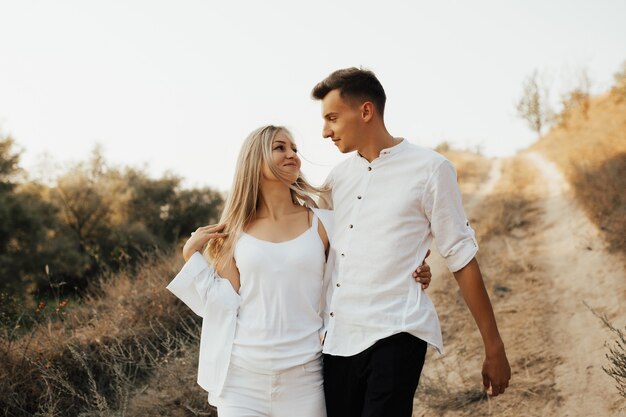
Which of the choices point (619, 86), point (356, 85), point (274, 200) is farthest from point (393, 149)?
point (619, 86)

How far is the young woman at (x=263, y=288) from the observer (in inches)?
115

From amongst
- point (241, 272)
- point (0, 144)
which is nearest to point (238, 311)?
point (241, 272)

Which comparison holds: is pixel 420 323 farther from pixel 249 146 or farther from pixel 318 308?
pixel 249 146

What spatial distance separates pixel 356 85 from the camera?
3.20 metres

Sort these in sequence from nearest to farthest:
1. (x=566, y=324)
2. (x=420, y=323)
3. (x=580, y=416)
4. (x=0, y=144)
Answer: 1. (x=420, y=323)
2. (x=580, y=416)
3. (x=566, y=324)
4. (x=0, y=144)

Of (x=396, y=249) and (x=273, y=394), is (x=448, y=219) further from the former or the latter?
(x=273, y=394)

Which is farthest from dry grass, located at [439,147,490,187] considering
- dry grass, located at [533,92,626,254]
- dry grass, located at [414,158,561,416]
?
dry grass, located at [414,158,561,416]

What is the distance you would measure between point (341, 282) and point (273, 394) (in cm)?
66

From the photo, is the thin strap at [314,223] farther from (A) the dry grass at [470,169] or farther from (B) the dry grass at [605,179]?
(A) the dry grass at [470,169]

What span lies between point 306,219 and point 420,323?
0.99m

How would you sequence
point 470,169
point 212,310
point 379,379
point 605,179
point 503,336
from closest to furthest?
point 379,379 → point 212,310 → point 503,336 → point 605,179 → point 470,169

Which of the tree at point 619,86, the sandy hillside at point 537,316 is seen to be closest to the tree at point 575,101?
the tree at point 619,86

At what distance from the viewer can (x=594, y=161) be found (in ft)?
41.4

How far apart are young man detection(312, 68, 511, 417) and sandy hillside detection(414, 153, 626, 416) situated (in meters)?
2.62
